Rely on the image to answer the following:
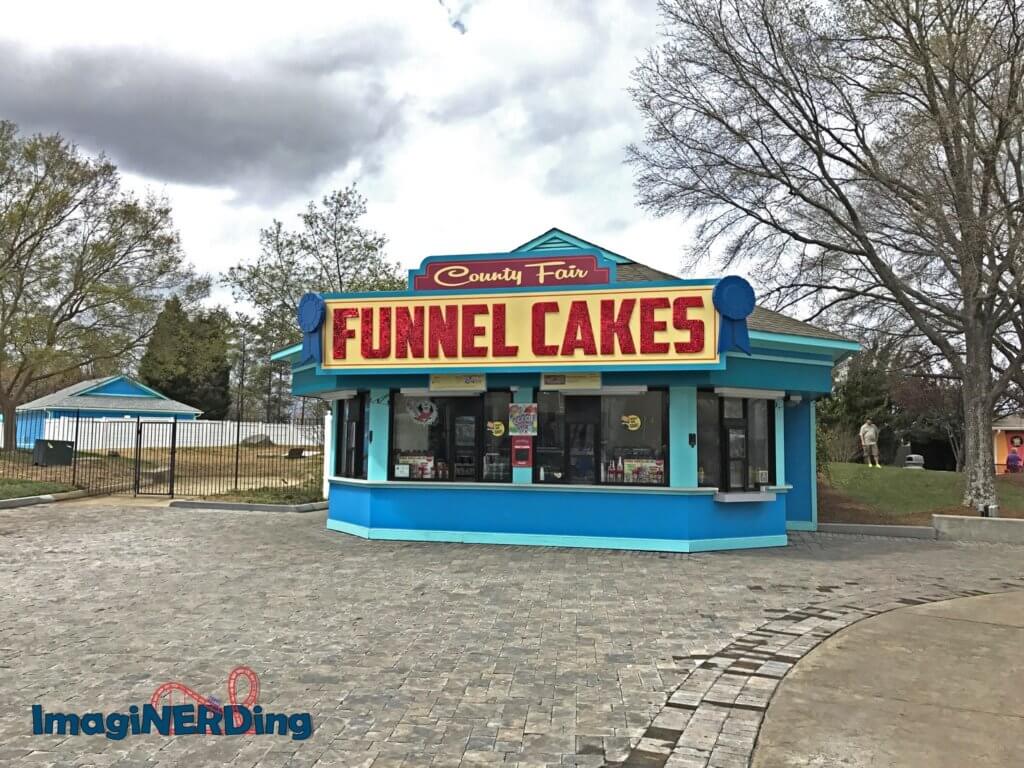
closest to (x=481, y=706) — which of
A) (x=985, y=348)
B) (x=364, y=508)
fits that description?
(x=364, y=508)

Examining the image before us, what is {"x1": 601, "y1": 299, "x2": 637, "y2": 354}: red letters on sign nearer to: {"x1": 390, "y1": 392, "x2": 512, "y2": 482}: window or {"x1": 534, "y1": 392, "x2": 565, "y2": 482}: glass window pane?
{"x1": 534, "y1": 392, "x2": 565, "y2": 482}: glass window pane

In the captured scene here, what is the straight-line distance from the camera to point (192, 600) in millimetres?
7672

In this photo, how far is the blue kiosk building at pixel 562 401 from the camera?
10.7 meters

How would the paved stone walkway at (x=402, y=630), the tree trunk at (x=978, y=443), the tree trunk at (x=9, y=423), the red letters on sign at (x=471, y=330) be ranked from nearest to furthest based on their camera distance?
the paved stone walkway at (x=402, y=630)
the red letters on sign at (x=471, y=330)
the tree trunk at (x=978, y=443)
the tree trunk at (x=9, y=423)

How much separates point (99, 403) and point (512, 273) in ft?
132

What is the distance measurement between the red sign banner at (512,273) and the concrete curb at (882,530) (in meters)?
7.13

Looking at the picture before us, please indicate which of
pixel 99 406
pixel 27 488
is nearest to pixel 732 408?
pixel 27 488

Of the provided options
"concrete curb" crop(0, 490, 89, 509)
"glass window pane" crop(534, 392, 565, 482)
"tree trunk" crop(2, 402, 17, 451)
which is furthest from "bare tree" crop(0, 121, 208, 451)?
"glass window pane" crop(534, 392, 565, 482)

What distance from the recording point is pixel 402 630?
659 cm

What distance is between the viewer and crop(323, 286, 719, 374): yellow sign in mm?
10438

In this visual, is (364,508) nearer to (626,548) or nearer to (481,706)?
(626,548)

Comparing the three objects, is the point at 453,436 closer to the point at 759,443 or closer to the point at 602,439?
the point at 602,439

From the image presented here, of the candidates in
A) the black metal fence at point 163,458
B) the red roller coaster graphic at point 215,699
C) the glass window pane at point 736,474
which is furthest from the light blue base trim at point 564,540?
the black metal fence at point 163,458

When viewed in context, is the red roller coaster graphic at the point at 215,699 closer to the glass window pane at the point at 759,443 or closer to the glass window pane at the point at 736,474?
→ the glass window pane at the point at 736,474
